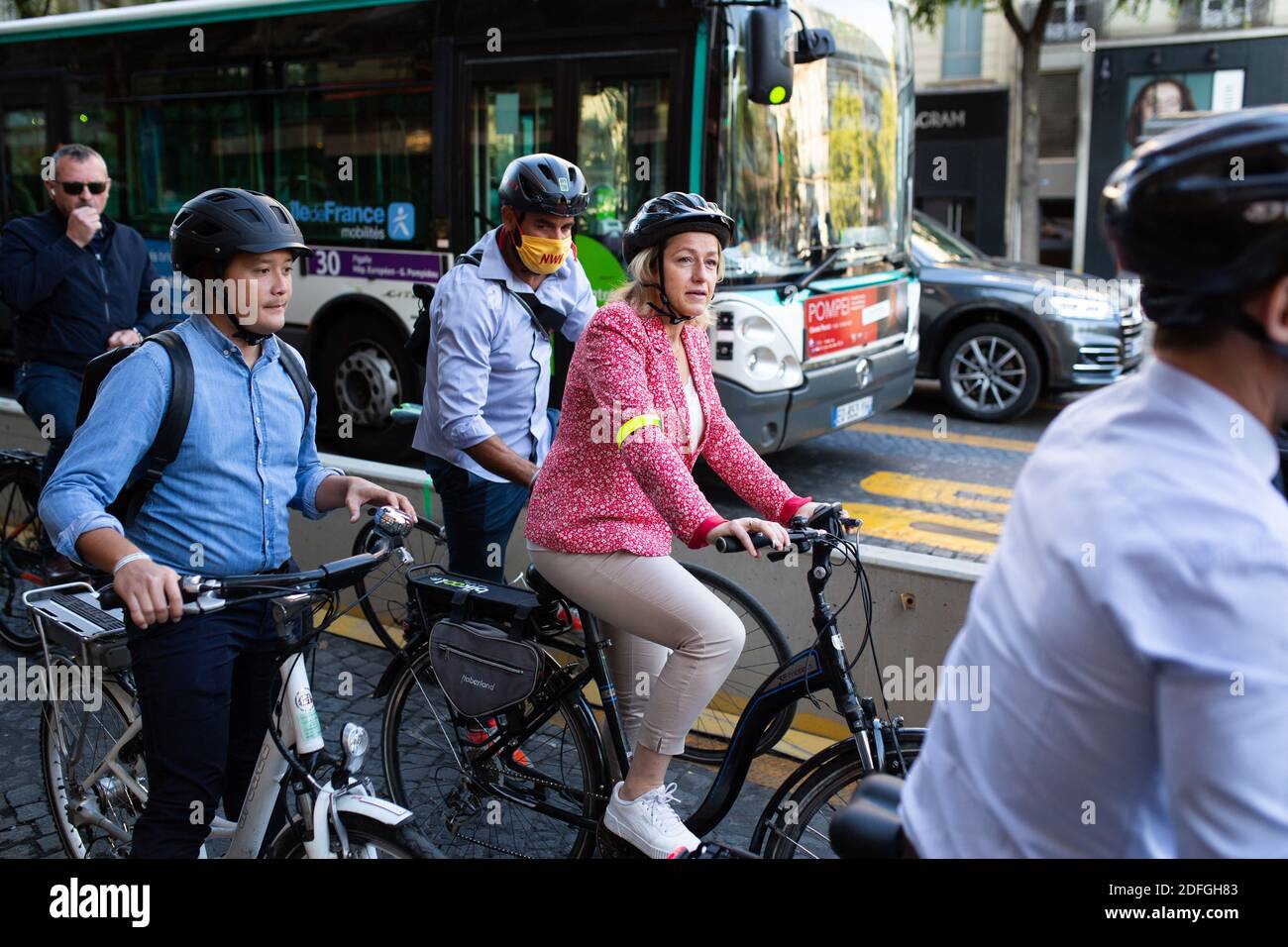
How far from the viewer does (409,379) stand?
876cm

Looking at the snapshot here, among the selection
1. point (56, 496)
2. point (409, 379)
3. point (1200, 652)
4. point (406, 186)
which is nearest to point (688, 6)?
point (406, 186)

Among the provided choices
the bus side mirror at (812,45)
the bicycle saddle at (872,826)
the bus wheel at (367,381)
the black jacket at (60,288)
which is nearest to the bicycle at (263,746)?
the bicycle saddle at (872,826)

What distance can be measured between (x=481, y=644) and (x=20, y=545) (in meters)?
3.01

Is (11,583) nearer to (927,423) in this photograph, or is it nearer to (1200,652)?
(1200,652)

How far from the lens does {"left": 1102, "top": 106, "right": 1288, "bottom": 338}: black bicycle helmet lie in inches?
44.2

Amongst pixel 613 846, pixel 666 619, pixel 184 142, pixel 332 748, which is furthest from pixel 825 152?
pixel 613 846

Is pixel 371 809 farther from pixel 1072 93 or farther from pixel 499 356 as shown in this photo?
pixel 1072 93

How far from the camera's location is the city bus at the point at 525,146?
23.6 feet

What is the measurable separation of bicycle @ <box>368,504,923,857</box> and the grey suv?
24.3 feet

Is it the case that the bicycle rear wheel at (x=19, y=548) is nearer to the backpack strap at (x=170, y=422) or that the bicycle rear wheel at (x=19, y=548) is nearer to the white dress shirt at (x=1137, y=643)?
the backpack strap at (x=170, y=422)

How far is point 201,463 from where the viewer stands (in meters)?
2.61

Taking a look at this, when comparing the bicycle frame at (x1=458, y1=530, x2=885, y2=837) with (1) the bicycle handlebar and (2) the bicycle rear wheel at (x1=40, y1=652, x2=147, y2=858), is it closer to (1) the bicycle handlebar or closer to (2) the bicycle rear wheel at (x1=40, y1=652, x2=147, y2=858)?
(1) the bicycle handlebar

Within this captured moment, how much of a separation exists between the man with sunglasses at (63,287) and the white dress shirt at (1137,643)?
4.72 m

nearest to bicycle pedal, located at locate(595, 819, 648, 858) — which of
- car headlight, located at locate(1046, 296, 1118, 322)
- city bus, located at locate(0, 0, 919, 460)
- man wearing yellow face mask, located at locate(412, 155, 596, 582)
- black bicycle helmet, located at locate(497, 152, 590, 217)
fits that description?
man wearing yellow face mask, located at locate(412, 155, 596, 582)
